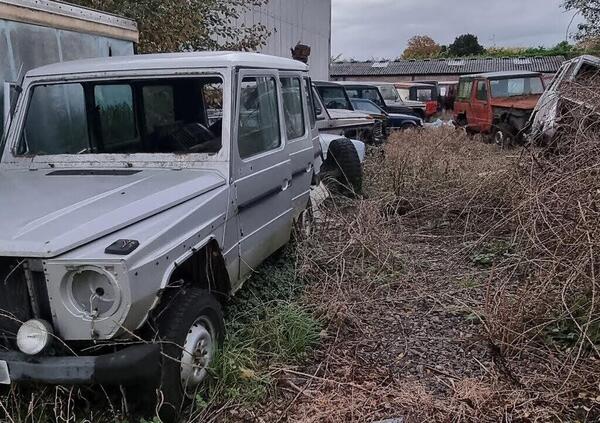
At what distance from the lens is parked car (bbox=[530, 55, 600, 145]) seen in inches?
239

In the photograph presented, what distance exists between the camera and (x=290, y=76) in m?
4.77

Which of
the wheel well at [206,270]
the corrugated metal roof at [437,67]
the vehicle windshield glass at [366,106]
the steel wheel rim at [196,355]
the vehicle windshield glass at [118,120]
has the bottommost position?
the steel wheel rim at [196,355]

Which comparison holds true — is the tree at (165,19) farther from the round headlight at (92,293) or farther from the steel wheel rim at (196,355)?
the round headlight at (92,293)

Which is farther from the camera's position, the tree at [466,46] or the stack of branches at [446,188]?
the tree at [466,46]

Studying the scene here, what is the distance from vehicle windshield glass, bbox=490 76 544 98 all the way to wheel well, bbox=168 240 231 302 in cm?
1151

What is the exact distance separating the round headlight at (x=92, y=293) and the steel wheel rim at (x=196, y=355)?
498 millimetres

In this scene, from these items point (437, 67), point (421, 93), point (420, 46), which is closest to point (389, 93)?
point (421, 93)

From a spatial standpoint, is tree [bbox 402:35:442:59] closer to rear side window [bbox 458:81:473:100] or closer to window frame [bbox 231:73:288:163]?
rear side window [bbox 458:81:473:100]

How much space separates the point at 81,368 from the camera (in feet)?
7.57

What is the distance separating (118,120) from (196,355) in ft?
6.06

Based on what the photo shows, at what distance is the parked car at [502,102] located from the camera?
1191cm

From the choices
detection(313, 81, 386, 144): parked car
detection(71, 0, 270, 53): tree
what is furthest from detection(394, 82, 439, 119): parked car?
detection(71, 0, 270, 53): tree

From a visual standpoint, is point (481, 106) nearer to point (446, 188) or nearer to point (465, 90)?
point (465, 90)

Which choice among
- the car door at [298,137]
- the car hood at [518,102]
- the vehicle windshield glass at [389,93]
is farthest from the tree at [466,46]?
the car door at [298,137]
